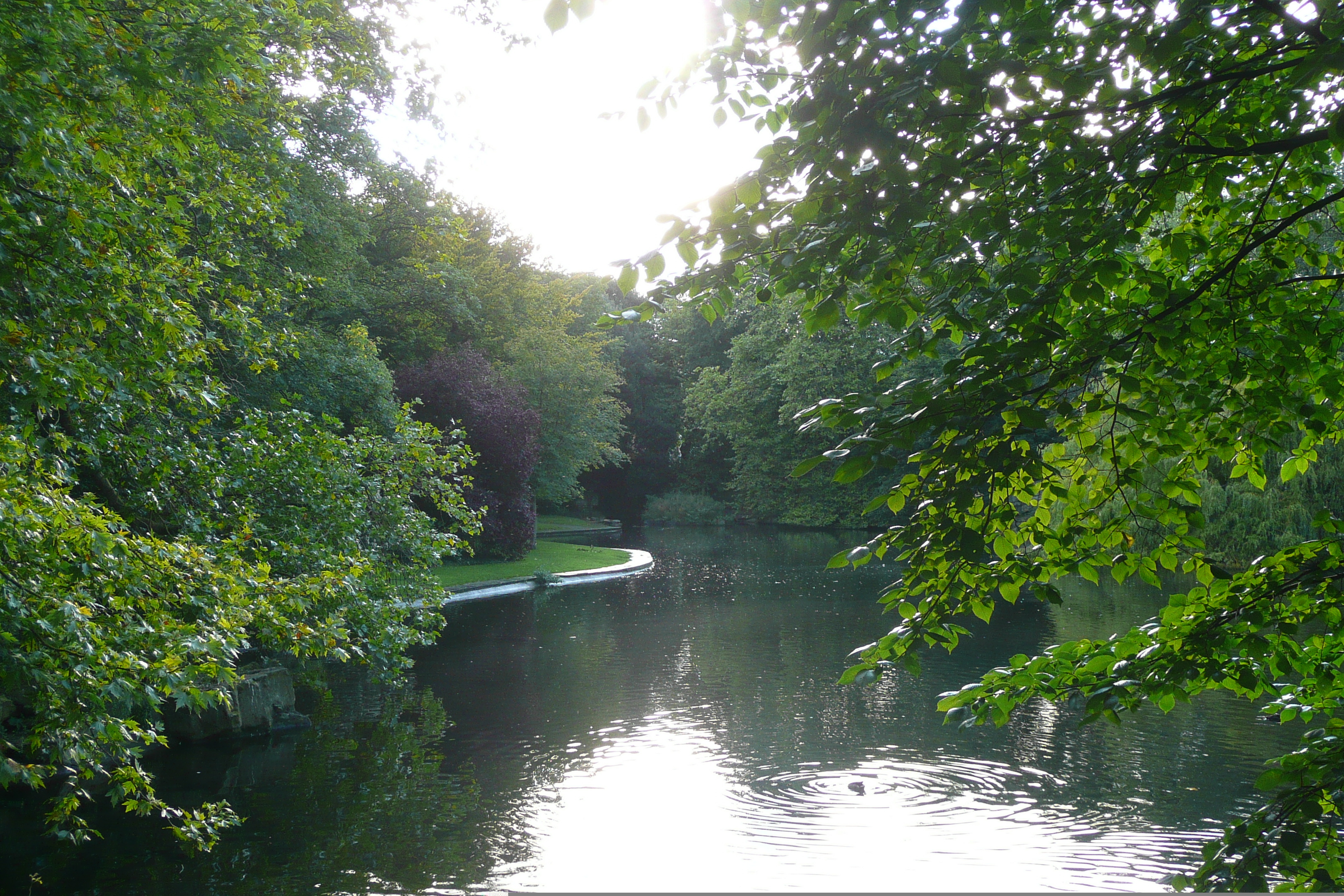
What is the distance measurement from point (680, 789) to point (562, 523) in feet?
123

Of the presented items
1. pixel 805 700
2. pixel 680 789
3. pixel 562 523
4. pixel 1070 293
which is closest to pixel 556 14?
pixel 1070 293

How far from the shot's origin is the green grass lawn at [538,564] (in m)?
22.8

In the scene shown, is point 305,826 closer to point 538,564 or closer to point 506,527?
point 538,564

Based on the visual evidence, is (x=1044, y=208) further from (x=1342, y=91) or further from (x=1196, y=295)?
(x=1342, y=91)

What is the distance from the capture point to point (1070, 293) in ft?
10.5

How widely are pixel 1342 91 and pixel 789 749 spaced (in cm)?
766

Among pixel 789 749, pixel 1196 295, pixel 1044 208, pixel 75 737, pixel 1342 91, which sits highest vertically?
pixel 1342 91

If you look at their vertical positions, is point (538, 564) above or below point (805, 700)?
above

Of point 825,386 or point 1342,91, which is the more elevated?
point 825,386

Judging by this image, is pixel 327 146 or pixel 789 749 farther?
pixel 327 146

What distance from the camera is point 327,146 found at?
16625 millimetres

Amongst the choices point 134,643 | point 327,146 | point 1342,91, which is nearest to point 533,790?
point 134,643

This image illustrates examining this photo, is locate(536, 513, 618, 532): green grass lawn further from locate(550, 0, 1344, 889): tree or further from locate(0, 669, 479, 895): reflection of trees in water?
locate(550, 0, 1344, 889): tree

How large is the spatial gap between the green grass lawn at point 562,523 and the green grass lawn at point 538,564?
1003cm
